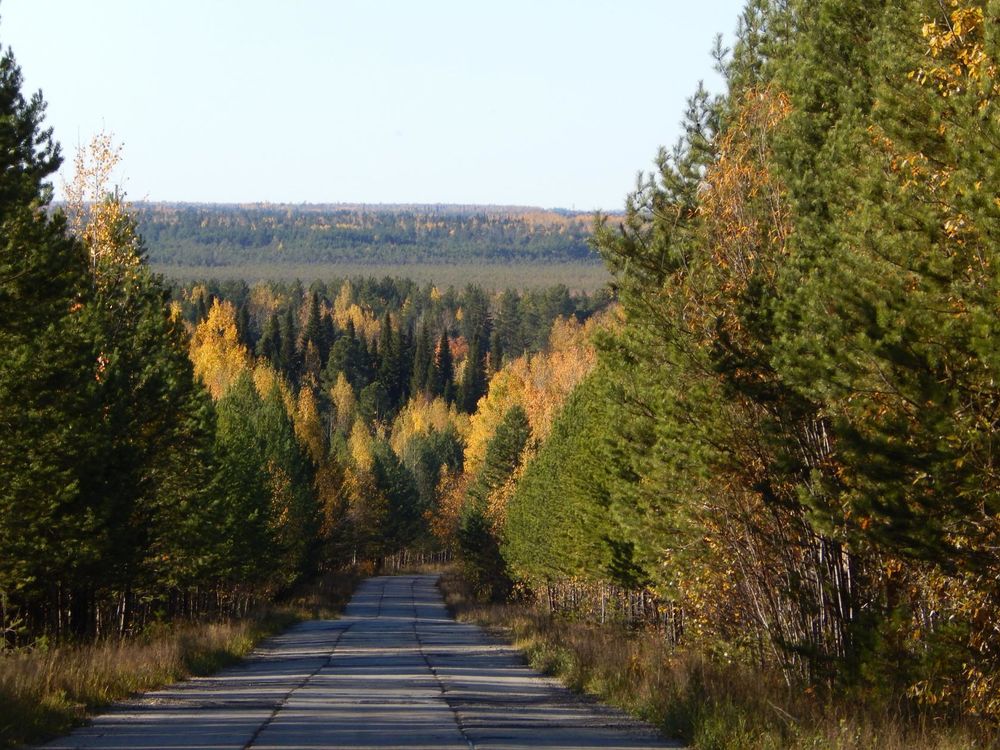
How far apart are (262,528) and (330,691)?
30856mm

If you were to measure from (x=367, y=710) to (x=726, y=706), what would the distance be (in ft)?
16.6

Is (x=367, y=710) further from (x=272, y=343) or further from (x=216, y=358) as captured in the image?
(x=272, y=343)

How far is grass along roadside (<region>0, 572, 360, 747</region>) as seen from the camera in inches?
622

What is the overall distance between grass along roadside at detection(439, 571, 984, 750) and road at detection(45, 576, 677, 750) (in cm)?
50

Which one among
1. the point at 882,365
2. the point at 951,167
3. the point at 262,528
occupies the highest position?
the point at 951,167

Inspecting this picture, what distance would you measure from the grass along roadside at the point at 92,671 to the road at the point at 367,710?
15.3 inches

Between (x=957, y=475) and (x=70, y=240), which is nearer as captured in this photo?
(x=957, y=475)

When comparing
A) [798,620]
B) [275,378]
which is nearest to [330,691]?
[798,620]

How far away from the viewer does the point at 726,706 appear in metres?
16.2

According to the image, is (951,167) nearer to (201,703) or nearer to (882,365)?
(882,365)

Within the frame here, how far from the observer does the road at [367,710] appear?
49.3 ft

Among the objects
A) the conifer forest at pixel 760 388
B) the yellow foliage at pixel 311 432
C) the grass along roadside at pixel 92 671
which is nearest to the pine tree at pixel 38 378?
the conifer forest at pixel 760 388

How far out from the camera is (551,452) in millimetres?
51625

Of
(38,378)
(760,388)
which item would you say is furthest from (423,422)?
(760,388)
